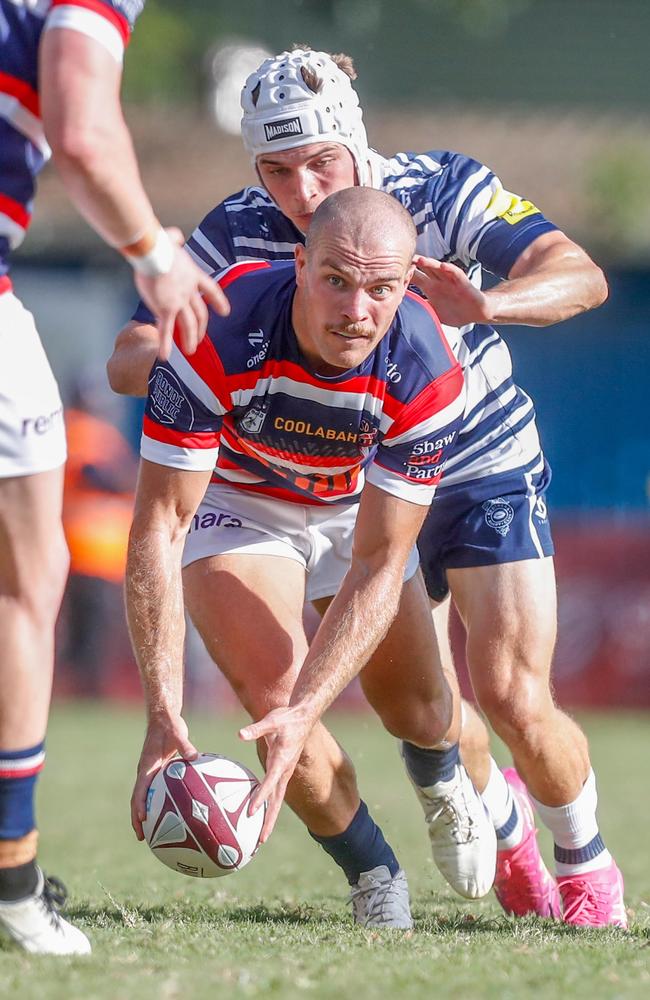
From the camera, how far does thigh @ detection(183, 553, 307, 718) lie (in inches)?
198

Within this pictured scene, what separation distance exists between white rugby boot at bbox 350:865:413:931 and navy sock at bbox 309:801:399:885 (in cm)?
2

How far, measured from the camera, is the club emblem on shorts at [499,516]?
5.58 meters

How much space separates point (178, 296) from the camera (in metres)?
3.63

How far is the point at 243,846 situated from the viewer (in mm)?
4430

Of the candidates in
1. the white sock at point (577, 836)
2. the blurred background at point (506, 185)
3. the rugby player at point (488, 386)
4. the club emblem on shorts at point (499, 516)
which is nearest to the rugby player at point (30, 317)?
the rugby player at point (488, 386)

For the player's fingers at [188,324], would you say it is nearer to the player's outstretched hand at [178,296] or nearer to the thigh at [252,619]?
the player's outstretched hand at [178,296]

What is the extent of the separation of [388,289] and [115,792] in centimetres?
593

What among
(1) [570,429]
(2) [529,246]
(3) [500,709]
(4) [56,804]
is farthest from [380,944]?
(1) [570,429]

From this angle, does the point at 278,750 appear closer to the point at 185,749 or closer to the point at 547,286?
the point at 185,749

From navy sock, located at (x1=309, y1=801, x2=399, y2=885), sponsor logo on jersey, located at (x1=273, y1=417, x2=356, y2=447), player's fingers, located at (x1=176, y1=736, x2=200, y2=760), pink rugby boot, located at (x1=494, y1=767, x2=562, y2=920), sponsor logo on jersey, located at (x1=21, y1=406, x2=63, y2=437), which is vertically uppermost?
sponsor logo on jersey, located at (x1=21, y1=406, x2=63, y2=437)

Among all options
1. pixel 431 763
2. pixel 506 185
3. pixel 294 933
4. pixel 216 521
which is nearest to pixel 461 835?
pixel 431 763

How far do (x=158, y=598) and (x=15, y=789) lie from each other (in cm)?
104

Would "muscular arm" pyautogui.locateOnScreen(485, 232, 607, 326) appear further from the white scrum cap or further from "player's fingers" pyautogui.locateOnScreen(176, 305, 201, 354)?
"player's fingers" pyautogui.locateOnScreen(176, 305, 201, 354)

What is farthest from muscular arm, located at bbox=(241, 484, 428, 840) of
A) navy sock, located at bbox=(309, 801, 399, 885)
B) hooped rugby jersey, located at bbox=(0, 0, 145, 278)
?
hooped rugby jersey, located at bbox=(0, 0, 145, 278)
